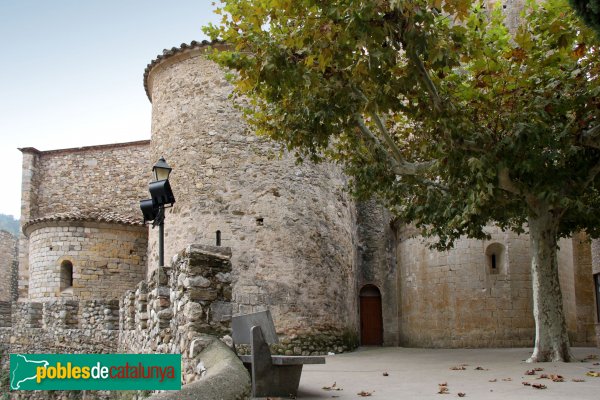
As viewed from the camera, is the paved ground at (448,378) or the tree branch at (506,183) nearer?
the paved ground at (448,378)

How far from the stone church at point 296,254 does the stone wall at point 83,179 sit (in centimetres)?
633

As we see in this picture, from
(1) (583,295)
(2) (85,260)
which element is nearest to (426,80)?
(1) (583,295)

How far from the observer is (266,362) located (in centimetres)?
698

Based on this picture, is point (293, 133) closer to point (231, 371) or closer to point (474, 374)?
point (474, 374)

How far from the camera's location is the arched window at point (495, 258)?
17406 mm

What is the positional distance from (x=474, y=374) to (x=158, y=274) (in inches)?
207

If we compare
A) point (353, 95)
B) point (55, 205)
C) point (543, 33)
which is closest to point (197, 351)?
point (353, 95)

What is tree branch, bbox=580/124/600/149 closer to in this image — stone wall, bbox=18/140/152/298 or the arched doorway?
the arched doorway

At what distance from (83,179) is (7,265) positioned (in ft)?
33.3

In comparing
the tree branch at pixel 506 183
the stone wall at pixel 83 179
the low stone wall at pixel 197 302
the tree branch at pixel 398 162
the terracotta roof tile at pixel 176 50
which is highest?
the terracotta roof tile at pixel 176 50

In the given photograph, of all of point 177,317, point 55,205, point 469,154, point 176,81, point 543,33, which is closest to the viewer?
point 177,317

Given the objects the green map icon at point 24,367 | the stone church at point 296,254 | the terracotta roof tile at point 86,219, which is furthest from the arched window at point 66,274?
the green map icon at point 24,367

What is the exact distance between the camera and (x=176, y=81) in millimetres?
18172

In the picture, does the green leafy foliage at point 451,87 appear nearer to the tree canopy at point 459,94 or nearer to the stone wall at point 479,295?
the tree canopy at point 459,94
